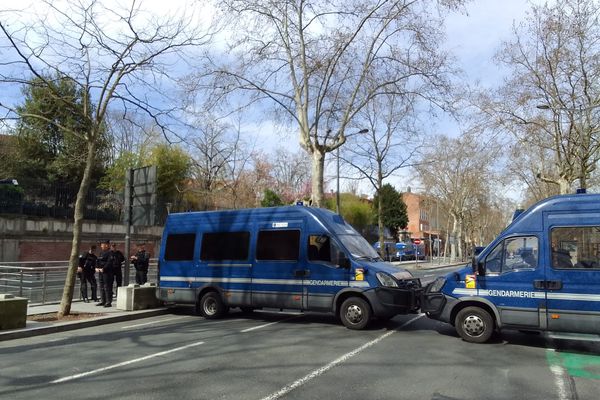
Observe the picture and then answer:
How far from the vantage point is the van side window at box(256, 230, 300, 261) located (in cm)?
1126

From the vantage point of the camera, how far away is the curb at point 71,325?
31.7 feet

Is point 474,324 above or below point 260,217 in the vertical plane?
below

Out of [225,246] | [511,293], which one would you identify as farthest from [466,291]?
[225,246]

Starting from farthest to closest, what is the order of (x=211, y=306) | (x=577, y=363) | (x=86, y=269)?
(x=86, y=269) → (x=211, y=306) → (x=577, y=363)

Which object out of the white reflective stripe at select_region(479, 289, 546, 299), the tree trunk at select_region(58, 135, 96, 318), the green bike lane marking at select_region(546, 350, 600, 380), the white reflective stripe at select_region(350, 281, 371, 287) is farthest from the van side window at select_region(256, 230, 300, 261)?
the green bike lane marking at select_region(546, 350, 600, 380)

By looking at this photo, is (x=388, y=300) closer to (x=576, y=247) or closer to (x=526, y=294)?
(x=526, y=294)

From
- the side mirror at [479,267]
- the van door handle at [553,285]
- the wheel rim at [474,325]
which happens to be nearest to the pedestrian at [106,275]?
the wheel rim at [474,325]

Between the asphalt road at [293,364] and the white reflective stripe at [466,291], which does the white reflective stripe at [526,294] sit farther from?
the asphalt road at [293,364]

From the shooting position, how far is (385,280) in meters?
10.1

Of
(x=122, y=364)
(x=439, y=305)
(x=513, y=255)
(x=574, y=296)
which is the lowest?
(x=122, y=364)

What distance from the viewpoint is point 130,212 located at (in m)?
14.7

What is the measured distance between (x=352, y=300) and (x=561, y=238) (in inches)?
161

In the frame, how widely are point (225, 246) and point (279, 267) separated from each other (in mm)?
1745

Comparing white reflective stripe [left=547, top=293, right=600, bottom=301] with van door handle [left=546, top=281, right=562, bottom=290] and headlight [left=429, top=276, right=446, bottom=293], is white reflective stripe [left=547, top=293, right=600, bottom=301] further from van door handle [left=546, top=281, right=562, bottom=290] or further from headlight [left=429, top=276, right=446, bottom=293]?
headlight [left=429, top=276, right=446, bottom=293]
